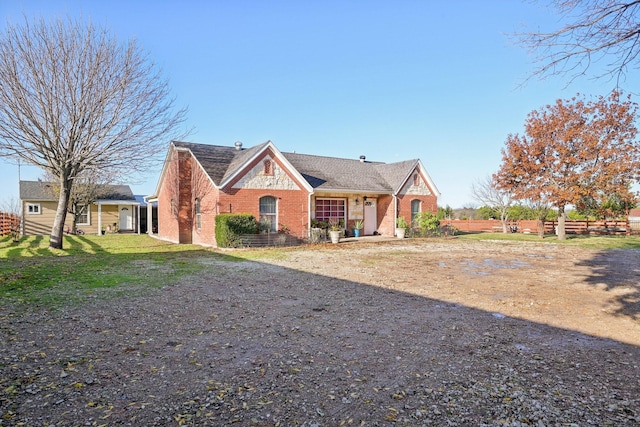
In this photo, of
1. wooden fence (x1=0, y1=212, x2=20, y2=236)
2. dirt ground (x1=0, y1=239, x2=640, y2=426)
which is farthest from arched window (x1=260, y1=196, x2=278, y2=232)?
wooden fence (x1=0, y1=212, x2=20, y2=236)

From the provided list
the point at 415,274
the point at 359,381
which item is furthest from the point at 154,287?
the point at 415,274

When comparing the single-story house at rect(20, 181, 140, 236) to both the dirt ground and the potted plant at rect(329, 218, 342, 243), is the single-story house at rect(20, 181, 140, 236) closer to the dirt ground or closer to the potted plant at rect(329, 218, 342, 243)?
the potted plant at rect(329, 218, 342, 243)

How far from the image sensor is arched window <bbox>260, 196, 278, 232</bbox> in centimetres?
1839

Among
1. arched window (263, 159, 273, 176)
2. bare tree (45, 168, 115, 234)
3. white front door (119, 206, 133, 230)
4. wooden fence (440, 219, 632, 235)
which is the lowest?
wooden fence (440, 219, 632, 235)

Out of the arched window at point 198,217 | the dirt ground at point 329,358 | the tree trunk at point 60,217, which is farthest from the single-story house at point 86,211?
the dirt ground at point 329,358

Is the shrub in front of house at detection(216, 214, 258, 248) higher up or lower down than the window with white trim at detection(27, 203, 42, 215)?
lower down

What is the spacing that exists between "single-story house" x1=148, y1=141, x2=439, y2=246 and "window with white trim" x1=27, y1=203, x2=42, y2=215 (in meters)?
8.72

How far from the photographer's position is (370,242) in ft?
64.5

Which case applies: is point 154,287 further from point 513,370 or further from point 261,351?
point 513,370

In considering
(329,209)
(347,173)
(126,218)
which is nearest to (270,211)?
(329,209)

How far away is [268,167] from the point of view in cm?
Answer: 1842

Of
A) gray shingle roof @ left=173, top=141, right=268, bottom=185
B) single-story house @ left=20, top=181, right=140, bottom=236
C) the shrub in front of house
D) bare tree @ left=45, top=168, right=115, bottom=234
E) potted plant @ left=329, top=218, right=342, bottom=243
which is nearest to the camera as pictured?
the shrub in front of house

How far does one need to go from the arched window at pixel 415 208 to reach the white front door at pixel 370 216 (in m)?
2.57

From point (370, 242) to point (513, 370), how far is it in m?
15.8
